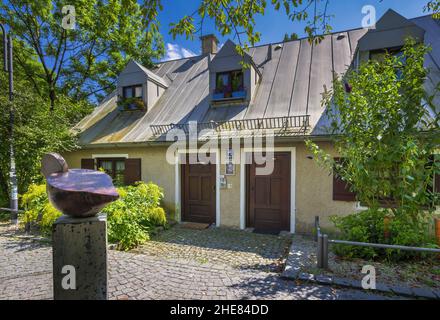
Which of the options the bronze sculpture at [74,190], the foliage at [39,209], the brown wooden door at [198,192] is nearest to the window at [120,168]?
the brown wooden door at [198,192]

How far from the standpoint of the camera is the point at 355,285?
3.14m

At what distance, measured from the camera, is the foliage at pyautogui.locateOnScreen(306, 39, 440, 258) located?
12.0 feet

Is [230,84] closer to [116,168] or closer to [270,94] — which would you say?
[270,94]

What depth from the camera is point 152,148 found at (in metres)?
A: 7.39

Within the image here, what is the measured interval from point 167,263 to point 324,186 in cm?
411

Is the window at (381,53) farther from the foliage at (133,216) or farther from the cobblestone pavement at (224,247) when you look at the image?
the foliage at (133,216)

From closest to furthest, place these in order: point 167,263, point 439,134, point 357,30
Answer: point 439,134 < point 167,263 < point 357,30

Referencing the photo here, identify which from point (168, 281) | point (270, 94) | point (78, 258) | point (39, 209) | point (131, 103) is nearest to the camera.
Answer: point (78, 258)

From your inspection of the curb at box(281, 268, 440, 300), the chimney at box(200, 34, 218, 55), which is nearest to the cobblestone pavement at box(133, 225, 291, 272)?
the curb at box(281, 268, 440, 300)

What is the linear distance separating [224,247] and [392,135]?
388 cm

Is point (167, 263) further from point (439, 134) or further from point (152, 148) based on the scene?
point (439, 134)

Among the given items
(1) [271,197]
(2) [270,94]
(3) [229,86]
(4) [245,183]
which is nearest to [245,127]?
(4) [245,183]

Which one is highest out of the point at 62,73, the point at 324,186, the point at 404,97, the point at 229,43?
the point at 62,73

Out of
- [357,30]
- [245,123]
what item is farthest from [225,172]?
[357,30]
